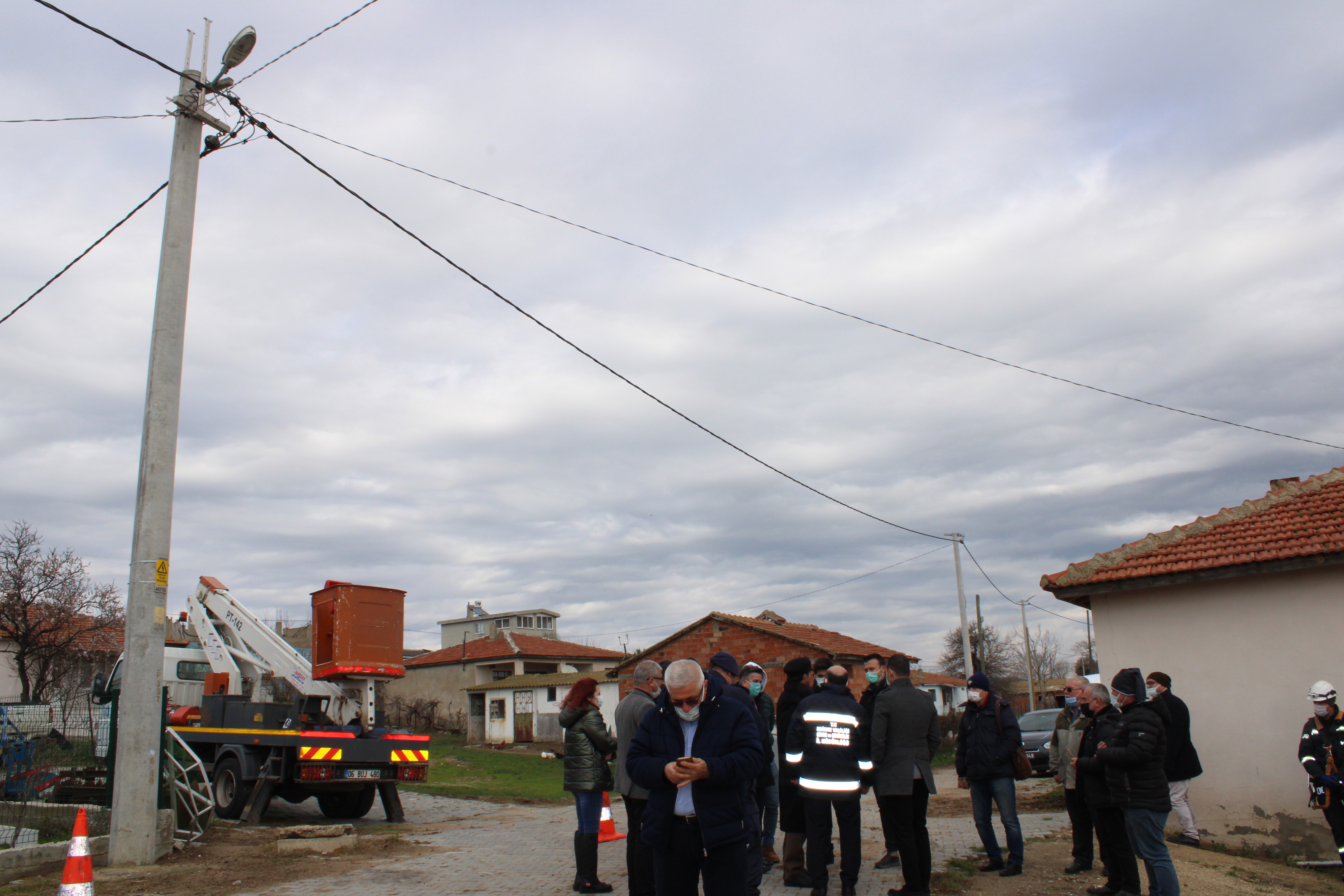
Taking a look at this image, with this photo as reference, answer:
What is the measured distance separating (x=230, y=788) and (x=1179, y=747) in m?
11.8

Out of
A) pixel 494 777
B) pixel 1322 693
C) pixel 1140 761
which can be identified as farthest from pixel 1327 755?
pixel 494 777

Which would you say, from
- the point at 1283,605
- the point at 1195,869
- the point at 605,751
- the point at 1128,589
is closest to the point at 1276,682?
the point at 1283,605

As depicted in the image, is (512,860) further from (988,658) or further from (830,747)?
(988,658)

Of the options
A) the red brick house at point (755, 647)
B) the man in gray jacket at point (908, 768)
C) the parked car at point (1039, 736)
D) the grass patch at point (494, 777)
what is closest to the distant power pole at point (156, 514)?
the man in gray jacket at point (908, 768)

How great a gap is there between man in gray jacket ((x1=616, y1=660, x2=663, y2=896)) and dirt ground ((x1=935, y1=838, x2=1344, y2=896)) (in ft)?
8.13

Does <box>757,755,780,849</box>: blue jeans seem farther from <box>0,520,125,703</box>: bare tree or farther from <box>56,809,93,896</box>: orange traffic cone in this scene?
<box>0,520,125,703</box>: bare tree

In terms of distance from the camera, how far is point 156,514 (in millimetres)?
9062

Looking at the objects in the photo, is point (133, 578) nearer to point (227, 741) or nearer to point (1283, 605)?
point (227, 741)

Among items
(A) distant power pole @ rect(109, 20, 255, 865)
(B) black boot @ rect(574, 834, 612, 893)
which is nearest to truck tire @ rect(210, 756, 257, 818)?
(A) distant power pole @ rect(109, 20, 255, 865)

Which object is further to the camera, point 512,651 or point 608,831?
point 512,651

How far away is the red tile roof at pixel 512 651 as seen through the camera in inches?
1767

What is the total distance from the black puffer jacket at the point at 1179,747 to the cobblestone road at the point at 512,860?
6.61 feet

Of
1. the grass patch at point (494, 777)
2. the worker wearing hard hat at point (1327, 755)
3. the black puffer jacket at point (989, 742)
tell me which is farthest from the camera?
the grass patch at point (494, 777)

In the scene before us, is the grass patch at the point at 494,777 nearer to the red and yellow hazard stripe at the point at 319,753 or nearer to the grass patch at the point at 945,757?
the red and yellow hazard stripe at the point at 319,753
